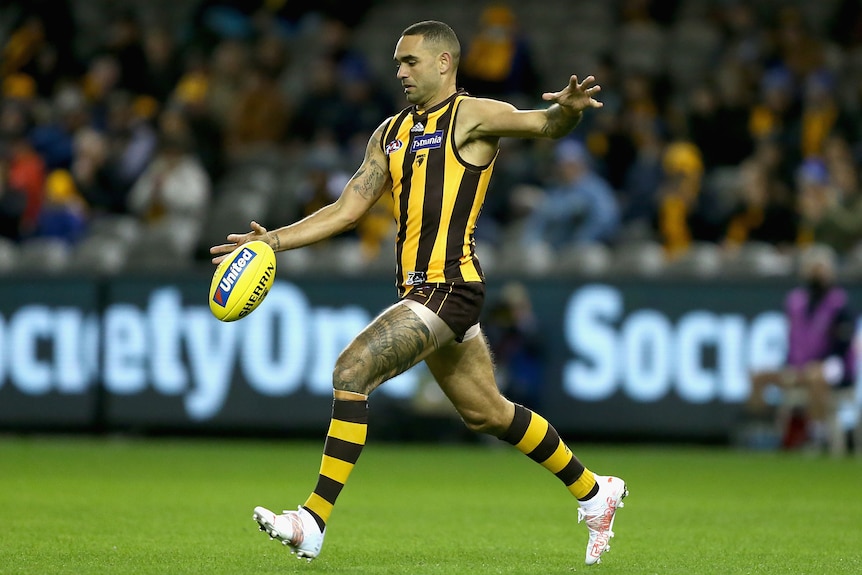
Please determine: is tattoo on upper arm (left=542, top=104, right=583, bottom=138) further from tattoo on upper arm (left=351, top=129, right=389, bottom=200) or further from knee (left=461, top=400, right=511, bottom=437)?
knee (left=461, top=400, right=511, bottom=437)

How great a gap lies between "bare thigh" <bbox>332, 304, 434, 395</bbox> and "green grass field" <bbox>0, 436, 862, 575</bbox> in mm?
855

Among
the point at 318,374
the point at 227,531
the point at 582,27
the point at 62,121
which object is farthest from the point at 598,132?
the point at 227,531

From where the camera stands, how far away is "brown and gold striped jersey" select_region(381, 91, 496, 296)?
23.0 ft

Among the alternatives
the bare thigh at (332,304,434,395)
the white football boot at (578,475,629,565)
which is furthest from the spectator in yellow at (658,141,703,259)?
the bare thigh at (332,304,434,395)

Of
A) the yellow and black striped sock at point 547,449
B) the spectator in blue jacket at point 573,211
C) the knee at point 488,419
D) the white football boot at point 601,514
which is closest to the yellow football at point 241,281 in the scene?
the knee at point 488,419

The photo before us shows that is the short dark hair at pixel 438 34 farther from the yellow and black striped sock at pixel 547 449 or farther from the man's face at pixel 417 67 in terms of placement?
the yellow and black striped sock at pixel 547 449

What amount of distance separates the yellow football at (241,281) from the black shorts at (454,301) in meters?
0.69

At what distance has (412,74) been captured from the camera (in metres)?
7.12

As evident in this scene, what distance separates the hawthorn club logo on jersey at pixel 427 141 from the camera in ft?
23.1

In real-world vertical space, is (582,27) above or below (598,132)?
above

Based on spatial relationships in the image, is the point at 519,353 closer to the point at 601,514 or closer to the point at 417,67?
the point at 601,514

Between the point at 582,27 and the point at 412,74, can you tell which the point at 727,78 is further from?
the point at 412,74

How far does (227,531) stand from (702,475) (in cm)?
556

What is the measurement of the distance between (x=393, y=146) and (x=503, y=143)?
34.3ft
